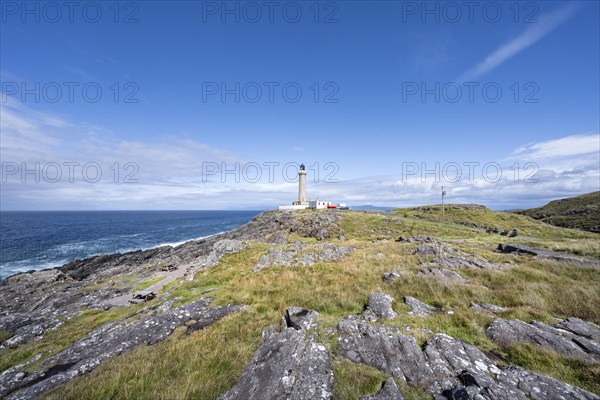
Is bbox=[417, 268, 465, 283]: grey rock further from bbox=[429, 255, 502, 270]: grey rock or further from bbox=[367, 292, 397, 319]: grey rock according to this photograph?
bbox=[367, 292, 397, 319]: grey rock

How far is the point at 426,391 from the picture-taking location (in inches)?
246

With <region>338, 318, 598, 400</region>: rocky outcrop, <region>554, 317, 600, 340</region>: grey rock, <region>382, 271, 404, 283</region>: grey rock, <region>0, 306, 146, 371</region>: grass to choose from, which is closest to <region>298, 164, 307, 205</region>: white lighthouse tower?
<region>382, 271, 404, 283</region>: grey rock

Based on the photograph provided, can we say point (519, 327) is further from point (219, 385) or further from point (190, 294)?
point (190, 294)

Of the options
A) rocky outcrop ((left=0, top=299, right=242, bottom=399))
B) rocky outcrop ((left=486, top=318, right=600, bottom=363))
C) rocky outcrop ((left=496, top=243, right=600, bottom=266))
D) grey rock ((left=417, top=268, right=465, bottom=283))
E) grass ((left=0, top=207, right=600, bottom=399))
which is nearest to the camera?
grass ((left=0, top=207, right=600, bottom=399))

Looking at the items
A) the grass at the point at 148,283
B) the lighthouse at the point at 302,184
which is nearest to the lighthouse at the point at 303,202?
the lighthouse at the point at 302,184

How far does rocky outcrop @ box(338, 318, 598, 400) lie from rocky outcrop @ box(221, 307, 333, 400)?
113 centimetres

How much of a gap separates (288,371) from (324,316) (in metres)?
4.28

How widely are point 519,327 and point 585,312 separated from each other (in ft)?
14.8

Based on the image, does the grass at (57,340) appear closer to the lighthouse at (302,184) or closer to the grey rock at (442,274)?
the grey rock at (442,274)

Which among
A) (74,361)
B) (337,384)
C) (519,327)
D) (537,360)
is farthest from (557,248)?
(74,361)

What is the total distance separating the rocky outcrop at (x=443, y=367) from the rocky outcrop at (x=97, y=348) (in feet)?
24.0

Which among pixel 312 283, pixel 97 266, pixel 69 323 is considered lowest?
pixel 97 266

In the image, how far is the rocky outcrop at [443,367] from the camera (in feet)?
18.7

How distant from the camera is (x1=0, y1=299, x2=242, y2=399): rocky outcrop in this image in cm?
864
